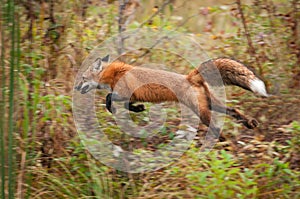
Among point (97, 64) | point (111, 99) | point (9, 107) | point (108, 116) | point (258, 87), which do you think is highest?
point (9, 107)

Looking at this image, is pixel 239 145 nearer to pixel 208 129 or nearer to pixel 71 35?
pixel 208 129

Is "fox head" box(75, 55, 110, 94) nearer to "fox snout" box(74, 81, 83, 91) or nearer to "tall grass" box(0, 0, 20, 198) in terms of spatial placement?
"fox snout" box(74, 81, 83, 91)

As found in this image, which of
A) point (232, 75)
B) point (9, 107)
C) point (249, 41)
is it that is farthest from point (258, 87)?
point (9, 107)

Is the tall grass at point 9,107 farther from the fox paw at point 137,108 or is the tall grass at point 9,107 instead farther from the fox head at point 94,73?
the fox head at point 94,73

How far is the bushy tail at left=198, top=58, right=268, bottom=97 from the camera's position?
5.88 m

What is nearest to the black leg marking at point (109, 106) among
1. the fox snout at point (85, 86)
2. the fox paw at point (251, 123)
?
the fox snout at point (85, 86)

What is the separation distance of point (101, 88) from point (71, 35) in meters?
0.70

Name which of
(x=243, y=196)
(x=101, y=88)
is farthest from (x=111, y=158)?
(x=101, y=88)

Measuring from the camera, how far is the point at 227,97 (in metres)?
6.79

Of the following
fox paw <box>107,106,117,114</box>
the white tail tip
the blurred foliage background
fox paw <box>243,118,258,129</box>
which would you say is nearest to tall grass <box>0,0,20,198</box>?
the blurred foliage background

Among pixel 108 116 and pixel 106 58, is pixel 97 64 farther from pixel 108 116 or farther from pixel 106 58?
pixel 108 116

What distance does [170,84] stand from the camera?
6.45 m

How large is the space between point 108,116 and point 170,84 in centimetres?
74

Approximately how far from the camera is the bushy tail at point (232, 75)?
5.88 m
